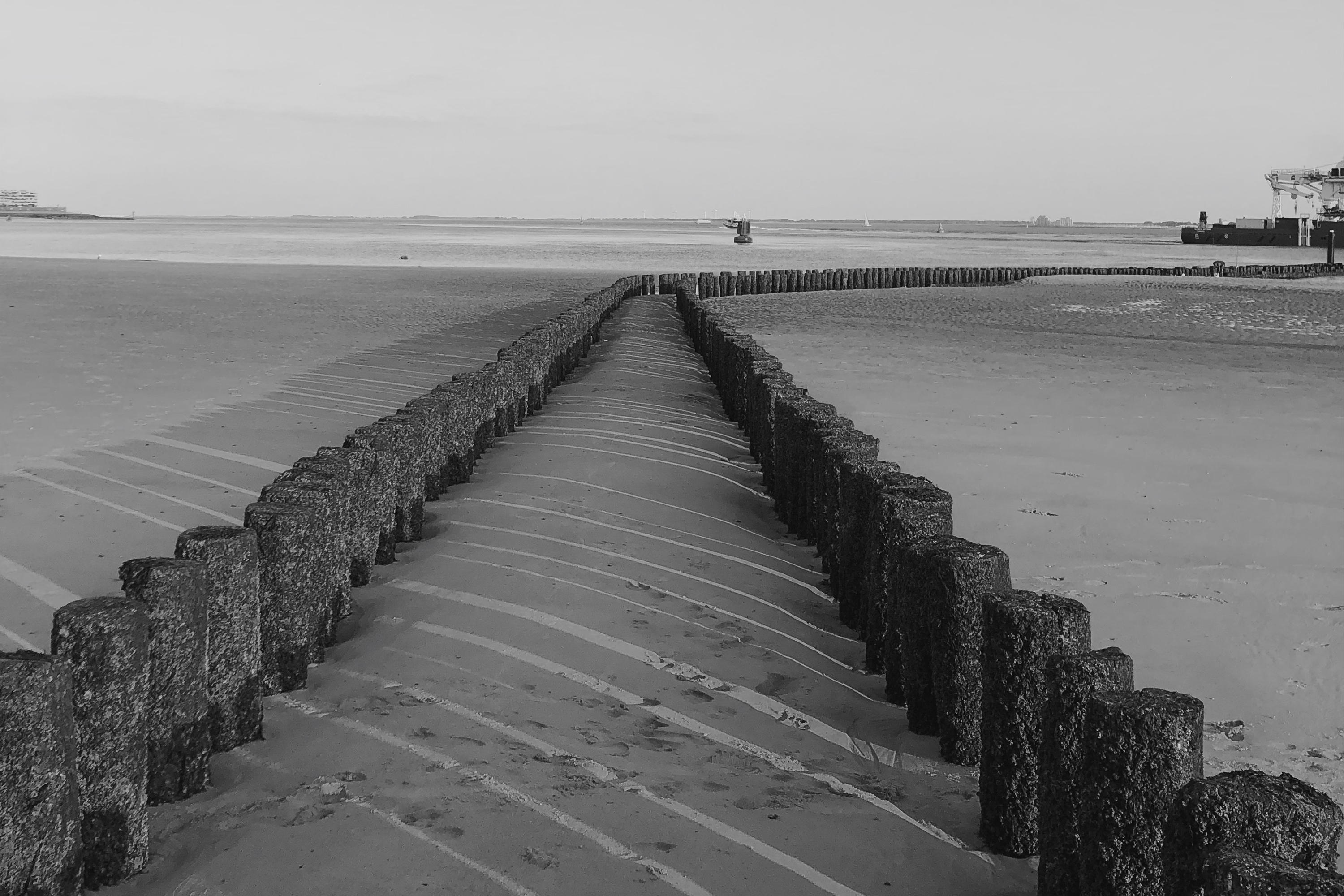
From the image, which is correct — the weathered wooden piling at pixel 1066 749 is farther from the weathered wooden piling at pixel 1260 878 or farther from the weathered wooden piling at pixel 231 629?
the weathered wooden piling at pixel 231 629

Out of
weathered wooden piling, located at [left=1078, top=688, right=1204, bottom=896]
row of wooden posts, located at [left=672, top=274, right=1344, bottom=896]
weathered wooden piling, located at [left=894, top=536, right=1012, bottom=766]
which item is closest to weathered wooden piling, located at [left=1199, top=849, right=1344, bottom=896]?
row of wooden posts, located at [left=672, top=274, right=1344, bottom=896]

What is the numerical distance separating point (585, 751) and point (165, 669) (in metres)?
1.34

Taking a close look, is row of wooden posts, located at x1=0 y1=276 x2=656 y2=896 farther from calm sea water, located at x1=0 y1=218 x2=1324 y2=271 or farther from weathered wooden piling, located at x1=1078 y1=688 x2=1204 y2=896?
calm sea water, located at x1=0 y1=218 x2=1324 y2=271

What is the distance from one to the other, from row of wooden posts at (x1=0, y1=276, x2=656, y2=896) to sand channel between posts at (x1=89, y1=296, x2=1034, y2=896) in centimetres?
13

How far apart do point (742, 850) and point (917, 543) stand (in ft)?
4.42

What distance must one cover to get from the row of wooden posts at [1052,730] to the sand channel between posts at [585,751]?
9.4 inches

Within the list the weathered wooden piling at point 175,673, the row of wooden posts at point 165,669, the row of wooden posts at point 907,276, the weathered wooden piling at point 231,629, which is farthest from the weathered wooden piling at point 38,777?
the row of wooden posts at point 907,276

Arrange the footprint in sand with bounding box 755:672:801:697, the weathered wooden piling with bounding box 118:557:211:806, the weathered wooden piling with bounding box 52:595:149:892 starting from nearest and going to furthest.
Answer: the weathered wooden piling with bounding box 52:595:149:892, the weathered wooden piling with bounding box 118:557:211:806, the footprint in sand with bounding box 755:672:801:697

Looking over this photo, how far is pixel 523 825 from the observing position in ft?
11.2

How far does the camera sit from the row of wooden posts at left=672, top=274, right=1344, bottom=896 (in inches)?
89.4

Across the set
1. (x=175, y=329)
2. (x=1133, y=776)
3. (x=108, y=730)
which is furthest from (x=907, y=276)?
(x=108, y=730)

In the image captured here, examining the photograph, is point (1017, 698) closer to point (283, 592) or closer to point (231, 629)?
point (231, 629)

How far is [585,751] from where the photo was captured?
12.9ft

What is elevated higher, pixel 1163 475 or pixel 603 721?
pixel 1163 475
